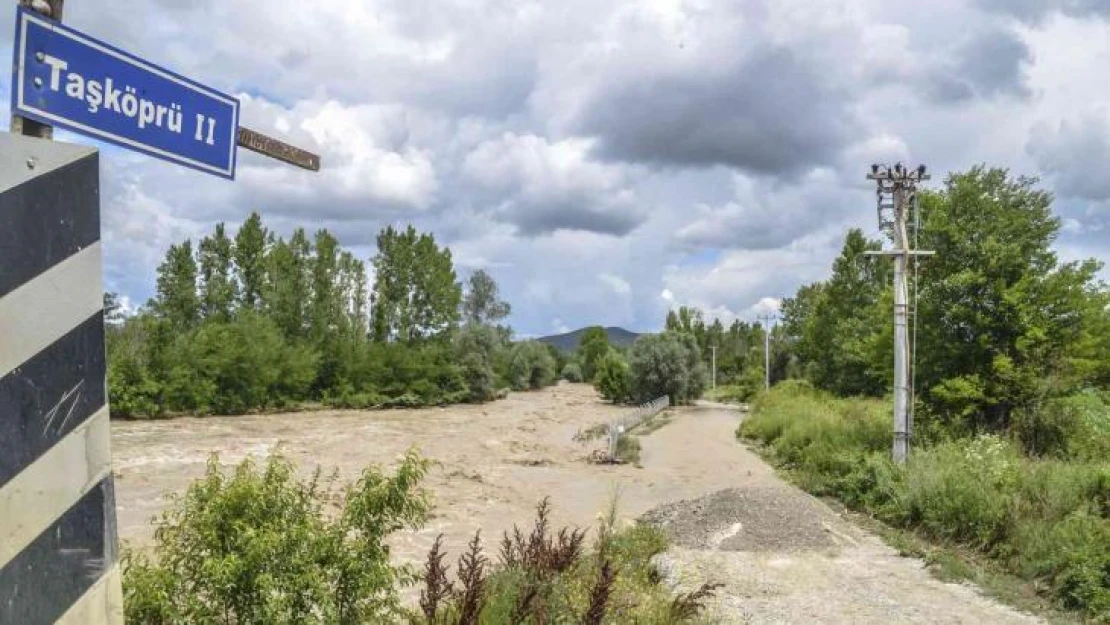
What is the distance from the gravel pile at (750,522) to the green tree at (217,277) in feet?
140

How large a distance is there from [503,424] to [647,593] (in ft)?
121

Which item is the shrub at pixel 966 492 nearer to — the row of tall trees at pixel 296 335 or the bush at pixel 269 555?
the bush at pixel 269 555

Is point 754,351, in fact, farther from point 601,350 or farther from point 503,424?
point 503,424

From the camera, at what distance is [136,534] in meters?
13.6

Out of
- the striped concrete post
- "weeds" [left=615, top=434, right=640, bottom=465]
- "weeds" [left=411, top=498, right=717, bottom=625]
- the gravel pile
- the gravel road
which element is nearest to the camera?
the striped concrete post

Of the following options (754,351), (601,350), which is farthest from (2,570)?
(601,350)

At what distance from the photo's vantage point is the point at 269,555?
124 inches

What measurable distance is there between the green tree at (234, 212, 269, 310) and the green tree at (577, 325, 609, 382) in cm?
5273

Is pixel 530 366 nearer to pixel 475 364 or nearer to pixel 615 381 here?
pixel 615 381

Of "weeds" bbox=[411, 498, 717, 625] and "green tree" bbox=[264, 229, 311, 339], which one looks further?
"green tree" bbox=[264, 229, 311, 339]

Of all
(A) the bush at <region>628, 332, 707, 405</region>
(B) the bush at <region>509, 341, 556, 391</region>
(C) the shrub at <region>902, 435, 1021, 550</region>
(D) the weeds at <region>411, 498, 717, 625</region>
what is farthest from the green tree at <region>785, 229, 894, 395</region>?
(B) the bush at <region>509, 341, 556, 391</region>

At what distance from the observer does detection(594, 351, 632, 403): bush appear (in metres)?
64.1

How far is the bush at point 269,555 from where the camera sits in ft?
10.2

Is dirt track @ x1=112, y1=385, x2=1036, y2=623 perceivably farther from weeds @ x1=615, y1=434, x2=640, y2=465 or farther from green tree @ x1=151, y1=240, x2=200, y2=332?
green tree @ x1=151, y1=240, x2=200, y2=332
